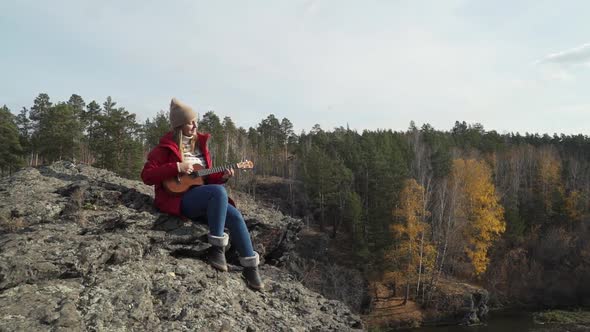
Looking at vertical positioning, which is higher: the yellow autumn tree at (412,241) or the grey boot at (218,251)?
the grey boot at (218,251)

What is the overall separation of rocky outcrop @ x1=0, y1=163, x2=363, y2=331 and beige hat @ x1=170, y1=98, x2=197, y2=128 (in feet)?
4.55

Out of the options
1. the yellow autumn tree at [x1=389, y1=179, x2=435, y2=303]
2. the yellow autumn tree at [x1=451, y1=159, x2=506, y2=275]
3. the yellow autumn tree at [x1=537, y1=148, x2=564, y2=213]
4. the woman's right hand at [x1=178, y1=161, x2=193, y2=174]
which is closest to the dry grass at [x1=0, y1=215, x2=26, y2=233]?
the woman's right hand at [x1=178, y1=161, x2=193, y2=174]

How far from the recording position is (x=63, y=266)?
460 cm

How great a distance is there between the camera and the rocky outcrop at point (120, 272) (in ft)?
13.7

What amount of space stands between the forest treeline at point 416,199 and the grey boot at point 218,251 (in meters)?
25.5

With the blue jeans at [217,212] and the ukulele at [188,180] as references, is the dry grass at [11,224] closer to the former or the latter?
the ukulele at [188,180]

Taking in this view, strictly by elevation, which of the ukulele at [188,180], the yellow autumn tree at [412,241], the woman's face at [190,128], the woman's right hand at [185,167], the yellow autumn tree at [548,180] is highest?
the woman's face at [190,128]

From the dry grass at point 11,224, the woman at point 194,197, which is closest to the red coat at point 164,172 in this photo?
the woman at point 194,197

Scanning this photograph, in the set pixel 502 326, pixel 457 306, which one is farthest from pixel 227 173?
pixel 457 306

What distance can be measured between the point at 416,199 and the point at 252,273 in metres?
30.9

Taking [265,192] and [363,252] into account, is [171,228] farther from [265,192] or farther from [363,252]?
[265,192]

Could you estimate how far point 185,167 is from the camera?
5922 millimetres

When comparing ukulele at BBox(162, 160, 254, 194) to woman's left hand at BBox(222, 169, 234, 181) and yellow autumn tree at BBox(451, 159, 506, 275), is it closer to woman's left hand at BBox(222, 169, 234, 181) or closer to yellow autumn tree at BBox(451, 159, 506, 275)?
woman's left hand at BBox(222, 169, 234, 181)

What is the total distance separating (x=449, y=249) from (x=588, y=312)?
425 inches
